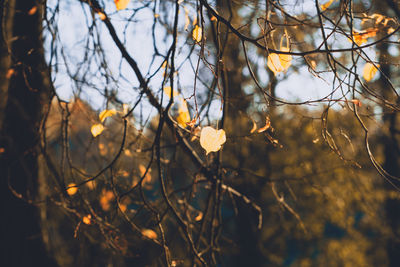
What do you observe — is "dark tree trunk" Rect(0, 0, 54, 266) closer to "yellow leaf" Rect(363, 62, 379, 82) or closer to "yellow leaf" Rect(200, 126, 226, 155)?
"yellow leaf" Rect(200, 126, 226, 155)

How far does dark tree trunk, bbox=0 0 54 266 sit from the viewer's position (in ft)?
7.95

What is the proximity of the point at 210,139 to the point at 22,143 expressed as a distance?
2.07 m

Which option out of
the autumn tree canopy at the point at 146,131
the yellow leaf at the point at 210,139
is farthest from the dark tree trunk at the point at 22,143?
the yellow leaf at the point at 210,139

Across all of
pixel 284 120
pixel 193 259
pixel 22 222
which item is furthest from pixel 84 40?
pixel 284 120

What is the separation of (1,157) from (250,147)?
4850mm

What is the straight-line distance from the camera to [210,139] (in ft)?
3.55

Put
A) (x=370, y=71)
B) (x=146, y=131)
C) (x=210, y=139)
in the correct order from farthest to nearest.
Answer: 1. (x=146, y=131)
2. (x=370, y=71)
3. (x=210, y=139)

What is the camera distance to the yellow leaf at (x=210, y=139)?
1072mm

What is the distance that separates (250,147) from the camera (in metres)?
6.52

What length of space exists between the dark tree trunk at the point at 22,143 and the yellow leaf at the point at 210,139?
1779 mm

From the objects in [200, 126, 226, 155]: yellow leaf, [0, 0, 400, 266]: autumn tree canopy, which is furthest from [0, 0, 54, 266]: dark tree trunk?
[200, 126, 226, 155]: yellow leaf

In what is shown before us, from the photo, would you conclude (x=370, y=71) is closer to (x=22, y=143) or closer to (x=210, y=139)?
(x=210, y=139)

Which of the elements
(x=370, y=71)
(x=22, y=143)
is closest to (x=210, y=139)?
(x=370, y=71)

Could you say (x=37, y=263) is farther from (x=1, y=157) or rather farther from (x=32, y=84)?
(x=32, y=84)
